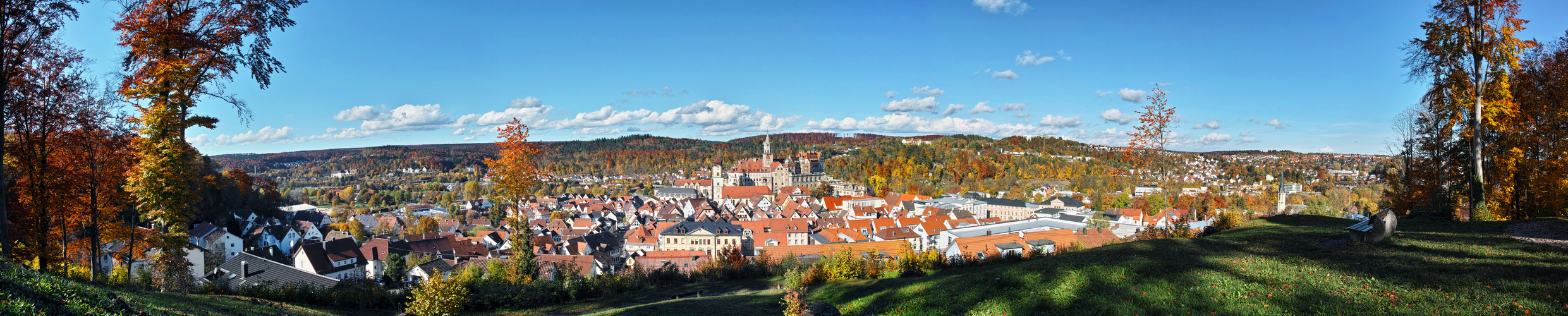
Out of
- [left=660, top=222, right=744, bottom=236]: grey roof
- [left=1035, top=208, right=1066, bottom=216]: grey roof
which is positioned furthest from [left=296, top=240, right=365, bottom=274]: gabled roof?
[left=1035, top=208, right=1066, bottom=216]: grey roof

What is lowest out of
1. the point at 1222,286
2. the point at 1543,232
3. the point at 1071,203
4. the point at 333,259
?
the point at 1071,203

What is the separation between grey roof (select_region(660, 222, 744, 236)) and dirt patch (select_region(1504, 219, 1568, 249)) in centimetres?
3930

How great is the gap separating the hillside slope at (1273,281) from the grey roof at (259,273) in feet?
63.6

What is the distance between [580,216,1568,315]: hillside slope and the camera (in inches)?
245

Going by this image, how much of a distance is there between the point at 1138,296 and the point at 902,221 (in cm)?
4735

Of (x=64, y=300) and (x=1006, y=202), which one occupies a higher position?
(x=64, y=300)

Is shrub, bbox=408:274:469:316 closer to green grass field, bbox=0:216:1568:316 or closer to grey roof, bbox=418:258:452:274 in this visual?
green grass field, bbox=0:216:1568:316

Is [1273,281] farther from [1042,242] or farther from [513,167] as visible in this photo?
[1042,242]

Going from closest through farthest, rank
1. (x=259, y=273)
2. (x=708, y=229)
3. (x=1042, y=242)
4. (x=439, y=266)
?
(x=259, y=273) < (x=439, y=266) < (x=1042, y=242) < (x=708, y=229)

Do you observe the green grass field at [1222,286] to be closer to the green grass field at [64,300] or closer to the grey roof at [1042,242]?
the green grass field at [64,300]

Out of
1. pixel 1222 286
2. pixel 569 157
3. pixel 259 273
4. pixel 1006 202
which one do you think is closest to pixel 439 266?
pixel 259 273

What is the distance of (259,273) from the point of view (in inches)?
1017

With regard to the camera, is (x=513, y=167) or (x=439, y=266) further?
(x=439, y=266)

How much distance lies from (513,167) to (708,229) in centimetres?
2931
